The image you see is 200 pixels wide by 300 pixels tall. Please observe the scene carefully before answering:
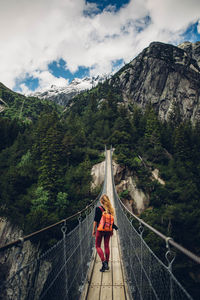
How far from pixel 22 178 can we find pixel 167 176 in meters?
20.7

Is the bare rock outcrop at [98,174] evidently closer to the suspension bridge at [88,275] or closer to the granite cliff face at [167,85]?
the suspension bridge at [88,275]

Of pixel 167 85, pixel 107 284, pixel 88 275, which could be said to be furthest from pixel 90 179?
pixel 167 85

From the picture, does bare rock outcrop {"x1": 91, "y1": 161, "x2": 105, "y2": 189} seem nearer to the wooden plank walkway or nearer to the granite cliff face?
the wooden plank walkway


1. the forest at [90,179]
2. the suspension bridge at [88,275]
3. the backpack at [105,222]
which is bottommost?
the suspension bridge at [88,275]

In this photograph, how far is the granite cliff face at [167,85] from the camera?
5503 centimetres

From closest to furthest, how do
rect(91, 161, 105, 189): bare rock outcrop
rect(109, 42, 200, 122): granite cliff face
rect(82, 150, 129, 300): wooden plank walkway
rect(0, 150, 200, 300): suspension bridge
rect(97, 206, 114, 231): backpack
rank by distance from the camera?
rect(0, 150, 200, 300): suspension bridge, rect(82, 150, 129, 300): wooden plank walkway, rect(97, 206, 114, 231): backpack, rect(91, 161, 105, 189): bare rock outcrop, rect(109, 42, 200, 122): granite cliff face

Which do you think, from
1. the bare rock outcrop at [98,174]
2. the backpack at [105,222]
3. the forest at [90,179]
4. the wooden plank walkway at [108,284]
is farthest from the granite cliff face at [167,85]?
the backpack at [105,222]

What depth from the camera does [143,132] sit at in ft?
112

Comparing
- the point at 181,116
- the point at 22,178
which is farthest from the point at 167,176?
the point at 181,116

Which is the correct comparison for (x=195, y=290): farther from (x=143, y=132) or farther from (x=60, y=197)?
(x=143, y=132)

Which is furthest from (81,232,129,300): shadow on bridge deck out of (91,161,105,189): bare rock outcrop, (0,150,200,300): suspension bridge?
(91,161,105,189): bare rock outcrop

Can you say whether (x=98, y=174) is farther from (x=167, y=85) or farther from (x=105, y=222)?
(x=167, y=85)

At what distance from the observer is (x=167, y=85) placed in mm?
56781

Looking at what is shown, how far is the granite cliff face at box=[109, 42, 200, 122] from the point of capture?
5503cm
